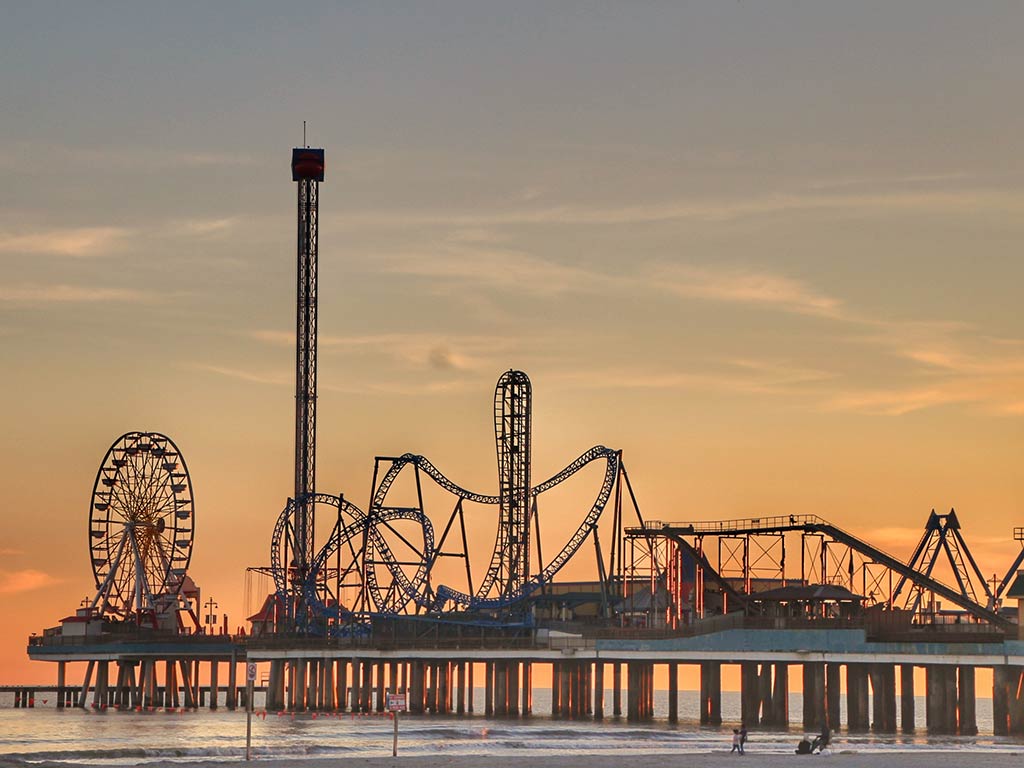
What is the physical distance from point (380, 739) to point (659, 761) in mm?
24080

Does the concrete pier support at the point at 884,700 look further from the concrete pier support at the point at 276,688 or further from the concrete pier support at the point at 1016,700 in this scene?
the concrete pier support at the point at 276,688

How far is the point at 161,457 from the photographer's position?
14550 cm

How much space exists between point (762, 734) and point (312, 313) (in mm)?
59099

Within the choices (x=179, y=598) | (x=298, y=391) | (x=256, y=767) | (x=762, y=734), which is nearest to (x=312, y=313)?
(x=298, y=391)

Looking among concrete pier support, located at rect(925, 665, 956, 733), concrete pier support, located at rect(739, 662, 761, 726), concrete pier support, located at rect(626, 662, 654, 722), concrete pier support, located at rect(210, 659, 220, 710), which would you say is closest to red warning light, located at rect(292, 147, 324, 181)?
concrete pier support, located at rect(210, 659, 220, 710)

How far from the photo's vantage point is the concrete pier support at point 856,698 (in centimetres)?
10344

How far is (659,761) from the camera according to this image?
72.4 m

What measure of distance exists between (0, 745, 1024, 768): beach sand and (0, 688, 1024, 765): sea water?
430 cm

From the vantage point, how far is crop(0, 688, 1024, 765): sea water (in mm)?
83000

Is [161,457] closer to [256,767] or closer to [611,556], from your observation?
[611,556]

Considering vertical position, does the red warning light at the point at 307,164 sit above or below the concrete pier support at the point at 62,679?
above

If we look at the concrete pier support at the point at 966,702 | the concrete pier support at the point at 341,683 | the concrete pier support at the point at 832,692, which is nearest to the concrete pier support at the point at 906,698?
the concrete pier support at the point at 832,692

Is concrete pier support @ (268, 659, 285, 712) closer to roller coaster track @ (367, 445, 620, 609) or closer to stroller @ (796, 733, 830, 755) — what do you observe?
roller coaster track @ (367, 445, 620, 609)

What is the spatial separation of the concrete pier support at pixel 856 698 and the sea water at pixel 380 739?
2645mm
